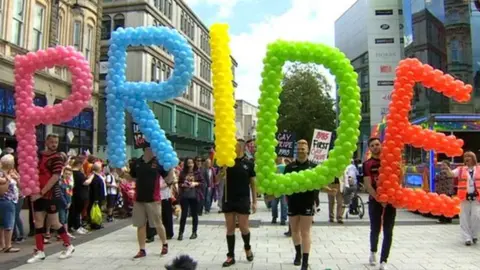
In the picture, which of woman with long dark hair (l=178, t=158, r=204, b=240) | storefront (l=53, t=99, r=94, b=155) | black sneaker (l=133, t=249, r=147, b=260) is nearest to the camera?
black sneaker (l=133, t=249, r=147, b=260)

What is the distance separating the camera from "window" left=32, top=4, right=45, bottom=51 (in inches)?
767

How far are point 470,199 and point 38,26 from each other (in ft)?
56.5

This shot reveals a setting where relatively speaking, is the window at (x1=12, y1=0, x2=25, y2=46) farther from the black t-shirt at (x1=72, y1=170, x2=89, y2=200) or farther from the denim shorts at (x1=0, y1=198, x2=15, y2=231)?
the denim shorts at (x1=0, y1=198, x2=15, y2=231)

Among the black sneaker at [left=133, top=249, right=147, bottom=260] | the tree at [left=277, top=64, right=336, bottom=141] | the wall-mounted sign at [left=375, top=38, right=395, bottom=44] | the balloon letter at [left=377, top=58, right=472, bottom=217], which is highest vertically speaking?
the wall-mounted sign at [left=375, top=38, right=395, bottom=44]

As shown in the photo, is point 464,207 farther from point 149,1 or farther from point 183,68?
point 149,1

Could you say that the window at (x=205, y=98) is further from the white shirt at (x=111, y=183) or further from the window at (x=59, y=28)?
the white shirt at (x=111, y=183)

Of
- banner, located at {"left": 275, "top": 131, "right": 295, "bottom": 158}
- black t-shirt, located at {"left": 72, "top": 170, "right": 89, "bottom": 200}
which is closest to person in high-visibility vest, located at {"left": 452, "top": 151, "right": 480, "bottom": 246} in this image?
banner, located at {"left": 275, "top": 131, "right": 295, "bottom": 158}

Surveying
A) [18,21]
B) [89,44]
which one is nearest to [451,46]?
[89,44]

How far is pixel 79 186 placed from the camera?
1091 centimetres

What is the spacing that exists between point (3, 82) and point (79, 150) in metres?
6.81

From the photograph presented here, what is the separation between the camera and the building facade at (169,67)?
119ft

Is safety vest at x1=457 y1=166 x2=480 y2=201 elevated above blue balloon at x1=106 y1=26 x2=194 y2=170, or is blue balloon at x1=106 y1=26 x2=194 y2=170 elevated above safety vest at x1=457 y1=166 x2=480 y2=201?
blue balloon at x1=106 y1=26 x2=194 y2=170

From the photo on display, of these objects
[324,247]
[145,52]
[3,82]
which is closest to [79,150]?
[3,82]

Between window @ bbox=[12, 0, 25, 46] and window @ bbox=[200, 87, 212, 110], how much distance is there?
115 feet
